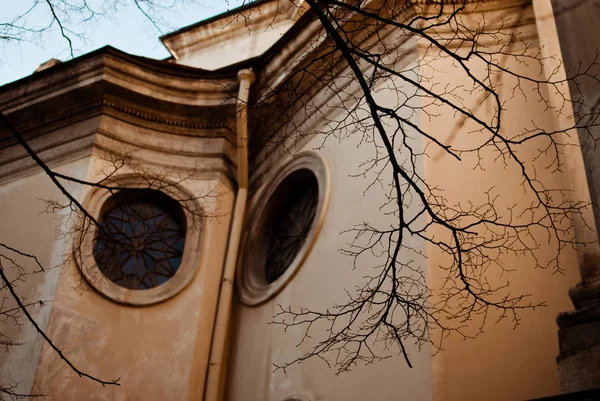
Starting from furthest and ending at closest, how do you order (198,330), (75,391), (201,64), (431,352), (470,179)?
1. (201,64)
2. (198,330)
3. (75,391)
4. (470,179)
5. (431,352)

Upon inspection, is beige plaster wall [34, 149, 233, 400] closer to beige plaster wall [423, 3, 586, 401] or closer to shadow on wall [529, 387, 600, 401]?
beige plaster wall [423, 3, 586, 401]

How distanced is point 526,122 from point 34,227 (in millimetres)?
5490

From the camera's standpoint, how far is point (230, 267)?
8945 millimetres

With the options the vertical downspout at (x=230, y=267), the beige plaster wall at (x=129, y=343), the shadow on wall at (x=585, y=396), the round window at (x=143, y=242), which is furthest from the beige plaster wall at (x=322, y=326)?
the shadow on wall at (x=585, y=396)

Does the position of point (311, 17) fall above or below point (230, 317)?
above

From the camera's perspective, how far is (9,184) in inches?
377

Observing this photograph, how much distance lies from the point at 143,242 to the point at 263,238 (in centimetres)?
143

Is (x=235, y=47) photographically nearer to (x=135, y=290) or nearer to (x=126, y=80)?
(x=126, y=80)

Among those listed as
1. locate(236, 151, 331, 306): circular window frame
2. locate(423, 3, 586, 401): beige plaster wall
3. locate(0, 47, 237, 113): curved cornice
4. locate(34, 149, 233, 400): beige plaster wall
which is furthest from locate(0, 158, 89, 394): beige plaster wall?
locate(423, 3, 586, 401): beige plaster wall

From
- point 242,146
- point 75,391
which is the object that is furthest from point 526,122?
point 75,391

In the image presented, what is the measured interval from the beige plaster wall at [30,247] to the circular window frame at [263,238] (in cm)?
200

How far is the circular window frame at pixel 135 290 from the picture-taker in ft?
27.8

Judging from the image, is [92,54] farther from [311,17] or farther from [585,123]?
[585,123]

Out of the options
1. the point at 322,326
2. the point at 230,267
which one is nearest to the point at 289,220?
the point at 230,267
